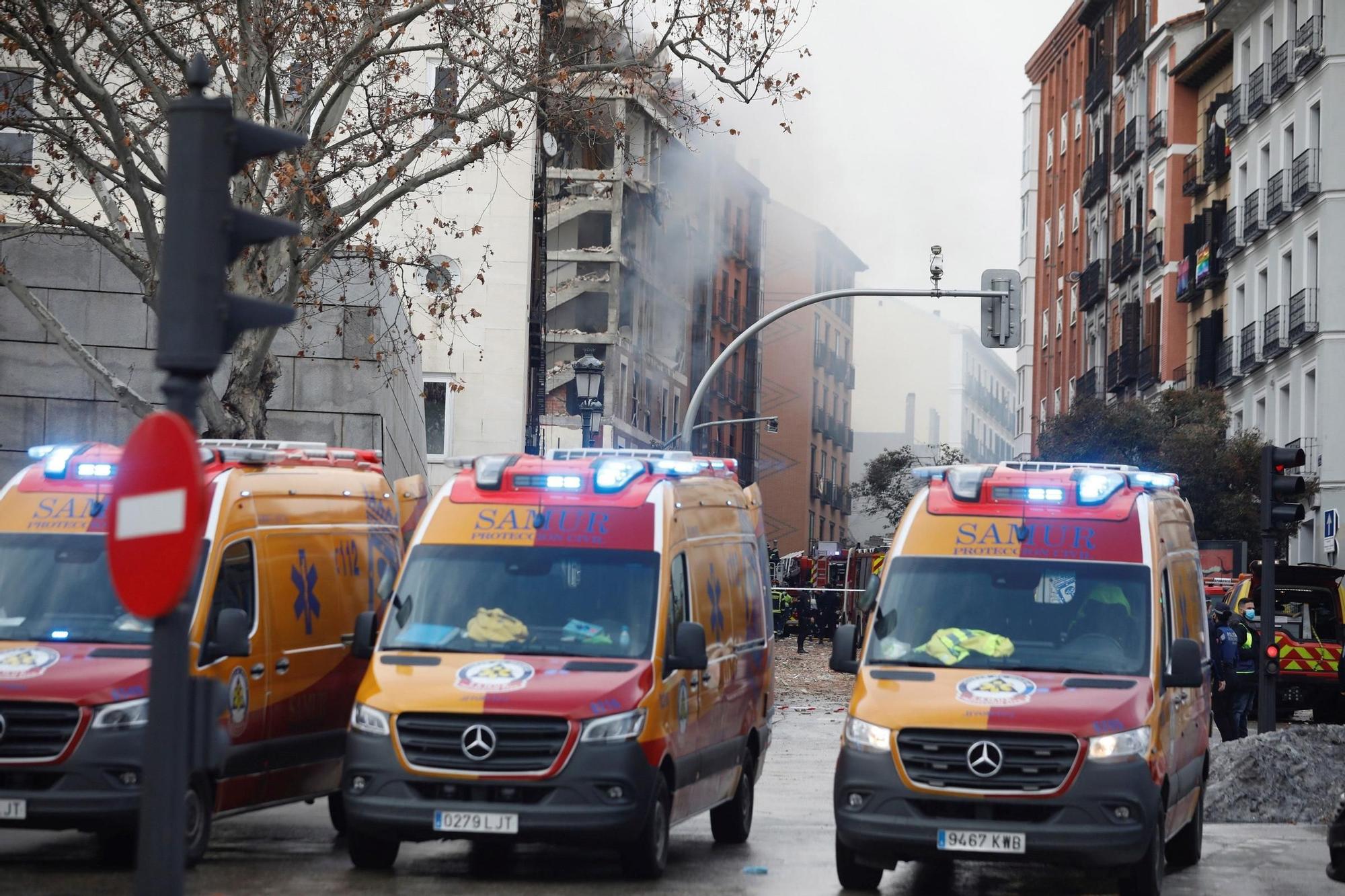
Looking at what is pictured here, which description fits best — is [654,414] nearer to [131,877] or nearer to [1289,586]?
[1289,586]

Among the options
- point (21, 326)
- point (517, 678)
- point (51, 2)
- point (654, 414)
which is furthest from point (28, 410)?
point (654, 414)

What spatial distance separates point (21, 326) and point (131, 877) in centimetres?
1620

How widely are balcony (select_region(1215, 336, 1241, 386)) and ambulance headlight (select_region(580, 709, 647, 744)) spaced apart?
145 feet

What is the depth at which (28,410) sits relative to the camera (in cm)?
2645

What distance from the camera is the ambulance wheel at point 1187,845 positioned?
1373cm

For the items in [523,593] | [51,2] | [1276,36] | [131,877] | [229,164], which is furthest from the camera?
[1276,36]

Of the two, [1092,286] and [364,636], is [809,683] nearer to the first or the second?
[364,636]

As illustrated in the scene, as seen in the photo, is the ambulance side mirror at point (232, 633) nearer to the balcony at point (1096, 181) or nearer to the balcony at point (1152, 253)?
the balcony at point (1152, 253)

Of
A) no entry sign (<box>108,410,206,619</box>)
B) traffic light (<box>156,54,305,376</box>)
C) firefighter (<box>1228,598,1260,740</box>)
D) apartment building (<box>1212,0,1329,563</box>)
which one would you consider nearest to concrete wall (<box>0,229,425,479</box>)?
firefighter (<box>1228,598,1260,740</box>)

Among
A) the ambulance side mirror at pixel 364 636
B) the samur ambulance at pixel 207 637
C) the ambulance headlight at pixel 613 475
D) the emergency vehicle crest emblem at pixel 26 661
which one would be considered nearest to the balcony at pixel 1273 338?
the samur ambulance at pixel 207 637

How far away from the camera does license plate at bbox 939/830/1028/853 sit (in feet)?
36.4

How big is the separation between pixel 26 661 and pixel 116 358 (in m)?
15.6

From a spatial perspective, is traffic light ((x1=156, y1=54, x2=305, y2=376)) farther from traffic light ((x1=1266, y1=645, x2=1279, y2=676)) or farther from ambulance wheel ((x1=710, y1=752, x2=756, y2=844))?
traffic light ((x1=1266, y1=645, x2=1279, y2=676))

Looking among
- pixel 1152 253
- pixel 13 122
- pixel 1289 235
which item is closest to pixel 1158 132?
pixel 1152 253
